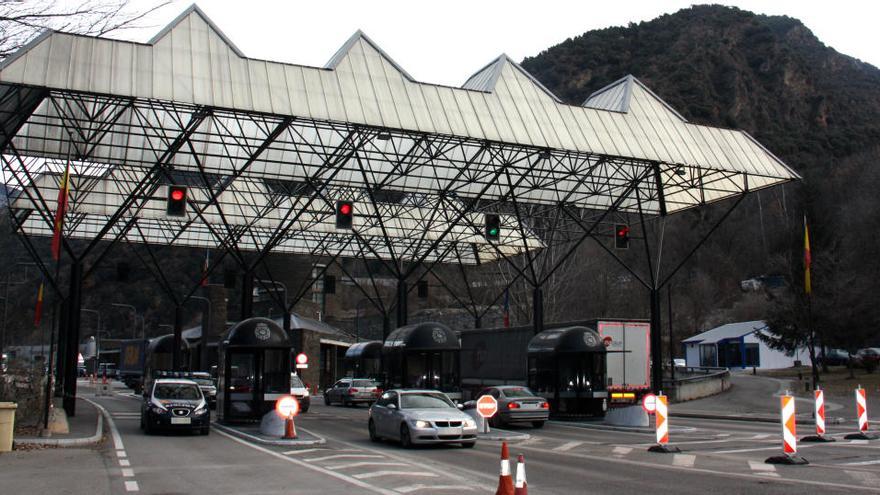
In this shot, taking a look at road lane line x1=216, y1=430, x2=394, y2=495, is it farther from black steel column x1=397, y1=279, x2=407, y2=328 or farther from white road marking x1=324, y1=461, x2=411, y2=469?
black steel column x1=397, y1=279, x2=407, y2=328

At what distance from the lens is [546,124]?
33.9m

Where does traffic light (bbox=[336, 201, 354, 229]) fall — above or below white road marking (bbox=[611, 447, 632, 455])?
above

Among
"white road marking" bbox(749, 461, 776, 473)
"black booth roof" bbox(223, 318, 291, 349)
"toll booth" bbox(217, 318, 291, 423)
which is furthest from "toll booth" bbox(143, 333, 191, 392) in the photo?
"white road marking" bbox(749, 461, 776, 473)

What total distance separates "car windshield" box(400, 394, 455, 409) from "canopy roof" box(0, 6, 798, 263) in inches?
471

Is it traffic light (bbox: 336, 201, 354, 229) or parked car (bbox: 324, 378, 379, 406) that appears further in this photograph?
parked car (bbox: 324, 378, 379, 406)

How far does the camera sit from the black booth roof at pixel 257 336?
2723 cm

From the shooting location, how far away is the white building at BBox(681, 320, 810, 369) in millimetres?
76812

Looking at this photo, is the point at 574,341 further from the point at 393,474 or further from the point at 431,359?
the point at 393,474

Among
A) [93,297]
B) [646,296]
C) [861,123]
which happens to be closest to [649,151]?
[646,296]

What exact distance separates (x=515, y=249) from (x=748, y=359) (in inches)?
1211

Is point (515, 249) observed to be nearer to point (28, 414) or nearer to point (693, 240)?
point (28, 414)

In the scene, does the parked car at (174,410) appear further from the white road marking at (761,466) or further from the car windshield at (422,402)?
the white road marking at (761,466)

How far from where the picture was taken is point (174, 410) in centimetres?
2423

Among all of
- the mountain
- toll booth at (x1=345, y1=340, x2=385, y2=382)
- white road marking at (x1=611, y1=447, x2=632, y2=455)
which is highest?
the mountain
